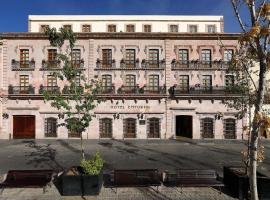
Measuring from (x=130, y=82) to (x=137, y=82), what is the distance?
724mm

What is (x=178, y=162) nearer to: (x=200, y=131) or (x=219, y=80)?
(x=200, y=131)

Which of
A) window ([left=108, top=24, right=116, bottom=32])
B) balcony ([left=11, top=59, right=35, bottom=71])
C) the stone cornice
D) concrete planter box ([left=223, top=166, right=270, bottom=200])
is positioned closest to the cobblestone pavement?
concrete planter box ([left=223, top=166, right=270, bottom=200])

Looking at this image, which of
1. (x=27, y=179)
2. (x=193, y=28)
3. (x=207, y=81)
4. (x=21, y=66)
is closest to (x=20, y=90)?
(x=21, y=66)

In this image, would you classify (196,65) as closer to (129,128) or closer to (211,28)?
(211,28)

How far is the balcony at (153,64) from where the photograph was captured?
29.8 metres

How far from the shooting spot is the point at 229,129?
2988cm

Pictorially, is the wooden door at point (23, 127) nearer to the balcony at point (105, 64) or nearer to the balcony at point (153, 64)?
the balcony at point (105, 64)

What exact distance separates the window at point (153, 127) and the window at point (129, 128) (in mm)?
1472

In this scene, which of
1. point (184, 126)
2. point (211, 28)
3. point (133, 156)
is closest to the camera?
point (133, 156)

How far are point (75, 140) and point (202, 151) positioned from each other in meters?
12.7

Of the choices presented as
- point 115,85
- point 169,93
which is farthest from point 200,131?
point 115,85

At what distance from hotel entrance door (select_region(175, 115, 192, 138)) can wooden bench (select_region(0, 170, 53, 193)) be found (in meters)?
20.3

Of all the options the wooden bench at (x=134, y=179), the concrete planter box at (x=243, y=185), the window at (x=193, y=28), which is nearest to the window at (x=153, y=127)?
the window at (x=193, y=28)

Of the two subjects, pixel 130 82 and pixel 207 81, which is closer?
pixel 130 82
